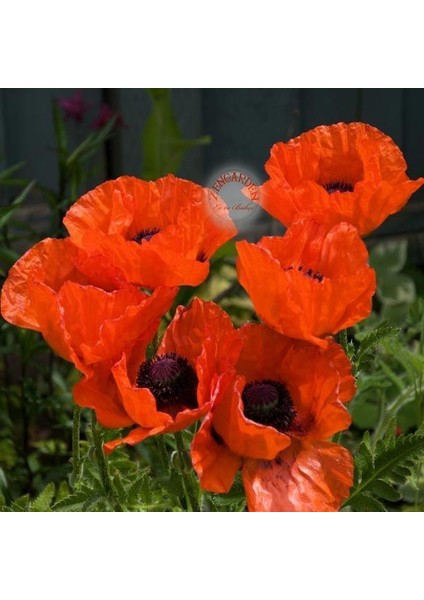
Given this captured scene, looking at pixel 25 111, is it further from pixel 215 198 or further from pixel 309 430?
pixel 309 430

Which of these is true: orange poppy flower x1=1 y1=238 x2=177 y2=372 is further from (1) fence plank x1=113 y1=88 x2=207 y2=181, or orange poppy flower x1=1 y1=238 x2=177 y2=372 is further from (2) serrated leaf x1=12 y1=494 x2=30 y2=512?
(1) fence plank x1=113 y1=88 x2=207 y2=181

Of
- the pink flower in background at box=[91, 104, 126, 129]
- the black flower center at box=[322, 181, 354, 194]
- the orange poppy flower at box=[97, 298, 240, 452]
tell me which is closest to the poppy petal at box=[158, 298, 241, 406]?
the orange poppy flower at box=[97, 298, 240, 452]

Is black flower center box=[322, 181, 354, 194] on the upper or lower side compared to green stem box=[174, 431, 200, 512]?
upper

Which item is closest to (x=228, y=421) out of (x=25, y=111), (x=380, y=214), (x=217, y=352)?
(x=217, y=352)

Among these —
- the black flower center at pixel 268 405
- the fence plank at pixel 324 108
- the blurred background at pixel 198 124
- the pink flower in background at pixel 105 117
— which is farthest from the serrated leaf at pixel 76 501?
the pink flower in background at pixel 105 117

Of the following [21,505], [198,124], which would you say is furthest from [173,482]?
[198,124]

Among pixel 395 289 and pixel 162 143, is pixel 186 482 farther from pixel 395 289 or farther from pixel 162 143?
pixel 395 289

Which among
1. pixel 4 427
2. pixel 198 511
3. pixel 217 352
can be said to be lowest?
pixel 4 427
